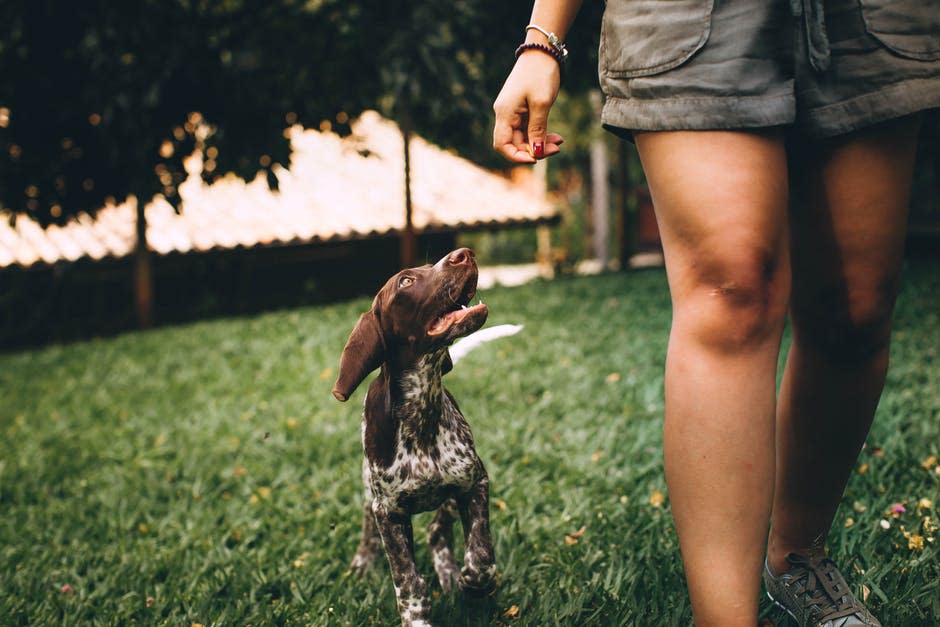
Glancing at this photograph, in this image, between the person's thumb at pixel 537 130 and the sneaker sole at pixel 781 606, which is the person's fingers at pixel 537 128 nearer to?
the person's thumb at pixel 537 130

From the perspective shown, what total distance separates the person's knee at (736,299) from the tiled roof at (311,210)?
21.8ft

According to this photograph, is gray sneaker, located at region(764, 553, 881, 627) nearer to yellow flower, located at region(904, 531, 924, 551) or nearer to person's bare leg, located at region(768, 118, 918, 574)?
person's bare leg, located at region(768, 118, 918, 574)

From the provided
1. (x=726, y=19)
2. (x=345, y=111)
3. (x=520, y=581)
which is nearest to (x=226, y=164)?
(x=345, y=111)

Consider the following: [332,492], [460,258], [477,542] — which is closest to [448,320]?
[460,258]

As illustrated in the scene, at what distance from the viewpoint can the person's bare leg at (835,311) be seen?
1704 mm

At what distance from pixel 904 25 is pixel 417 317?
3.78ft

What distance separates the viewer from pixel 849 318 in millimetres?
1825

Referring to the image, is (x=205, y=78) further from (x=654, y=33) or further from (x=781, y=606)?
(x=781, y=606)

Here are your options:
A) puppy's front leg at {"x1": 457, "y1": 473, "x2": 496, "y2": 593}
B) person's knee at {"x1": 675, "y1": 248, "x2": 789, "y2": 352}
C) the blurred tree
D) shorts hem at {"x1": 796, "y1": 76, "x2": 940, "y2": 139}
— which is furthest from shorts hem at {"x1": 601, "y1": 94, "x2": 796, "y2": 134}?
the blurred tree

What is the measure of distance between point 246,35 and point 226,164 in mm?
1414

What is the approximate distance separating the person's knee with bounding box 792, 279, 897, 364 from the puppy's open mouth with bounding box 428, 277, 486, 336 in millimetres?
754

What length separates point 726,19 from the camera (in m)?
1.50

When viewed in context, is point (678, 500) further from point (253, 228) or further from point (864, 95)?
point (253, 228)

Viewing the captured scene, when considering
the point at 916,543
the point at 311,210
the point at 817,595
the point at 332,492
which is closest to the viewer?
the point at 817,595
